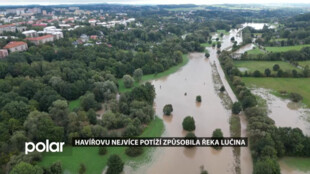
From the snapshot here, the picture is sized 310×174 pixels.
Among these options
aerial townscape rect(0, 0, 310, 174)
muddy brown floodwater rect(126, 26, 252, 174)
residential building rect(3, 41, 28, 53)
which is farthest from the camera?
residential building rect(3, 41, 28, 53)

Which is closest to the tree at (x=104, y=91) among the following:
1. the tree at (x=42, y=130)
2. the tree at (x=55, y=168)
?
the tree at (x=42, y=130)

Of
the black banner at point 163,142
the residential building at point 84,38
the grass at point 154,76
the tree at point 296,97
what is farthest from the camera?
the residential building at point 84,38

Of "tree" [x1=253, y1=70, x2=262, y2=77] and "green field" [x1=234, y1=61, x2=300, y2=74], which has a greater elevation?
"green field" [x1=234, y1=61, x2=300, y2=74]

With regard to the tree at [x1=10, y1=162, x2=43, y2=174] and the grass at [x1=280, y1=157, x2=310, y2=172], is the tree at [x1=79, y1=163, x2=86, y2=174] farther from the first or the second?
the grass at [x1=280, y1=157, x2=310, y2=172]

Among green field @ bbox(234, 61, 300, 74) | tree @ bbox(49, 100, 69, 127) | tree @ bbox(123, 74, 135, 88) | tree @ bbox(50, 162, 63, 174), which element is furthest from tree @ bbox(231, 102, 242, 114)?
tree @ bbox(50, 162, 63, 174)

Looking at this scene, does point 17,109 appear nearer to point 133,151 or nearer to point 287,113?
point 133,151

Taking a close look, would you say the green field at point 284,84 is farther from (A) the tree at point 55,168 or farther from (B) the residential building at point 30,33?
(B) the residential building at point 30,33

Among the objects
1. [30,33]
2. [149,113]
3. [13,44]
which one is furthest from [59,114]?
[30,33]
